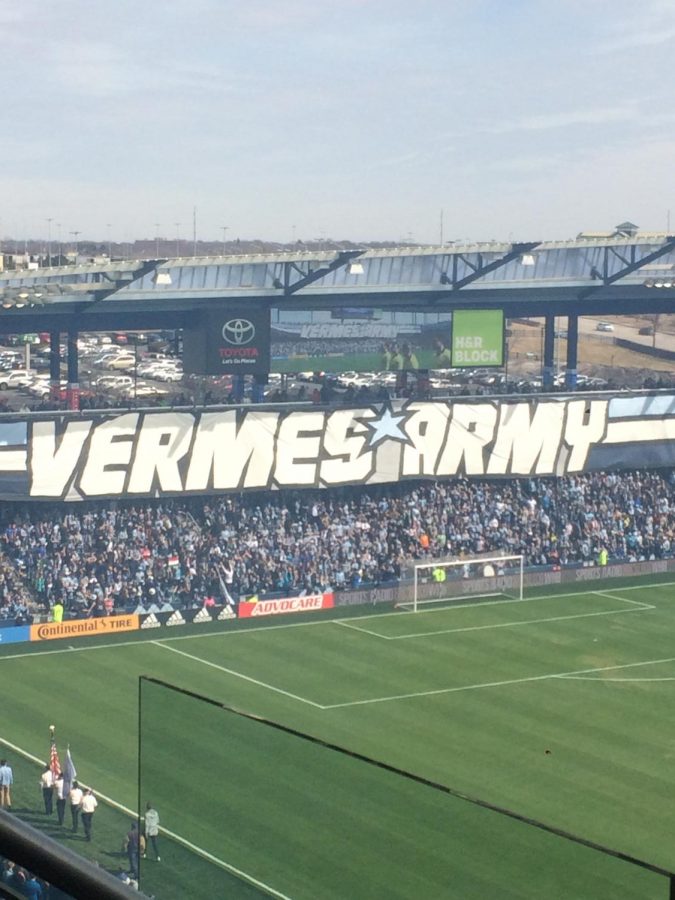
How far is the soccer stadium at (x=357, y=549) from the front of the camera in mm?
34281

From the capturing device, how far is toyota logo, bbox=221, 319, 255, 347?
2082 inches

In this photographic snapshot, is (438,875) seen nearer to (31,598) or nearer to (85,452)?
(31,598)

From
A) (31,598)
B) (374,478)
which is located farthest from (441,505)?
(31,598)

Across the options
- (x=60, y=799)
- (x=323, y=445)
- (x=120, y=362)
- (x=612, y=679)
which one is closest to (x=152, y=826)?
(x=60, y=799)

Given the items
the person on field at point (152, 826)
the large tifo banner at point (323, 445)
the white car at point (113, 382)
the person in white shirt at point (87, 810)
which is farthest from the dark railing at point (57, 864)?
the white car at point (113, 382)

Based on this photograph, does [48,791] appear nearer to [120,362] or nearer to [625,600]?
[625,600]

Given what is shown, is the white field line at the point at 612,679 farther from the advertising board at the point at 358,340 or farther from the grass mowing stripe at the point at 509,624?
the advertising board at the point at 358,340

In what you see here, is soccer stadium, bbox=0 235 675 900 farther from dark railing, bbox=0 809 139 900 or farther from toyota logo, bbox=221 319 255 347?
dark railing, bbox=0 809 139 900

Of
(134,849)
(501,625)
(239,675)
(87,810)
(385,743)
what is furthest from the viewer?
(501,625)

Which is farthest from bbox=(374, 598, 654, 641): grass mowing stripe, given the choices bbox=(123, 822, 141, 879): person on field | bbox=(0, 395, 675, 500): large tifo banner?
bbox=(123, 822, 141, 879): person on field

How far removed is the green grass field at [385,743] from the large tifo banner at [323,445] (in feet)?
20.7

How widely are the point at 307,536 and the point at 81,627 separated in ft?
32.2

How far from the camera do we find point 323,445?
51.8 metres

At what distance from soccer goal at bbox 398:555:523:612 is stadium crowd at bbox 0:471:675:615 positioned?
3.06ft
